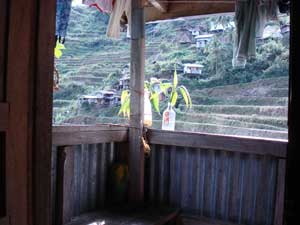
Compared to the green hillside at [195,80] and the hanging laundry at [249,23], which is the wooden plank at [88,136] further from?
the hanging laundry at [249,23]

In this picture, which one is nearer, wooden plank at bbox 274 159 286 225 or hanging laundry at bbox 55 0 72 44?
hanging laundry at bbox 55 0 72 44

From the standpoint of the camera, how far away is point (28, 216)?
5.70 ft

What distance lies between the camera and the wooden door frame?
64.6 inches

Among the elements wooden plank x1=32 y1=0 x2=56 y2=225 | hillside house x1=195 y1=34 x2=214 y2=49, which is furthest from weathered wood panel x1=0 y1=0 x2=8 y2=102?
hillside house x1=195 y1=34 x2=214 y2=49

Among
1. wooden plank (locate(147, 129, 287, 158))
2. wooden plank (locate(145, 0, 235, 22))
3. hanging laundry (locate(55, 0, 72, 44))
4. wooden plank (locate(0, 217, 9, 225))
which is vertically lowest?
wooden plank (locate(0, 217, 9, 225))

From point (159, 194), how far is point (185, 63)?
79.8 inches

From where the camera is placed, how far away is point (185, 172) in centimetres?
397

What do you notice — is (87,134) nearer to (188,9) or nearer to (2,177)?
(2,177)

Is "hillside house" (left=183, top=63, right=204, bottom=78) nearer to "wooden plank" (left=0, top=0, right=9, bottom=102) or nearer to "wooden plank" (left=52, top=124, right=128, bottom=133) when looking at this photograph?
"wooden plank" (left=52, top=124, right=128, bottom=133)

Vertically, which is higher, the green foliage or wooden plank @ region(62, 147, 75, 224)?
the green foliage

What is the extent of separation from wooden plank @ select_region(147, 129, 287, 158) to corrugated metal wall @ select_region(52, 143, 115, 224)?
0.64 metres

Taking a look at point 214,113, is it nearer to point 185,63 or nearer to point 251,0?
point 185,63

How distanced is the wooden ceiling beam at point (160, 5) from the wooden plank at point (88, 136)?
1.61 m

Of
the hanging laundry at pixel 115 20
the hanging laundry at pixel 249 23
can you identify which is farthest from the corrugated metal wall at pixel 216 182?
the hanging laundry at pixel 115 20
